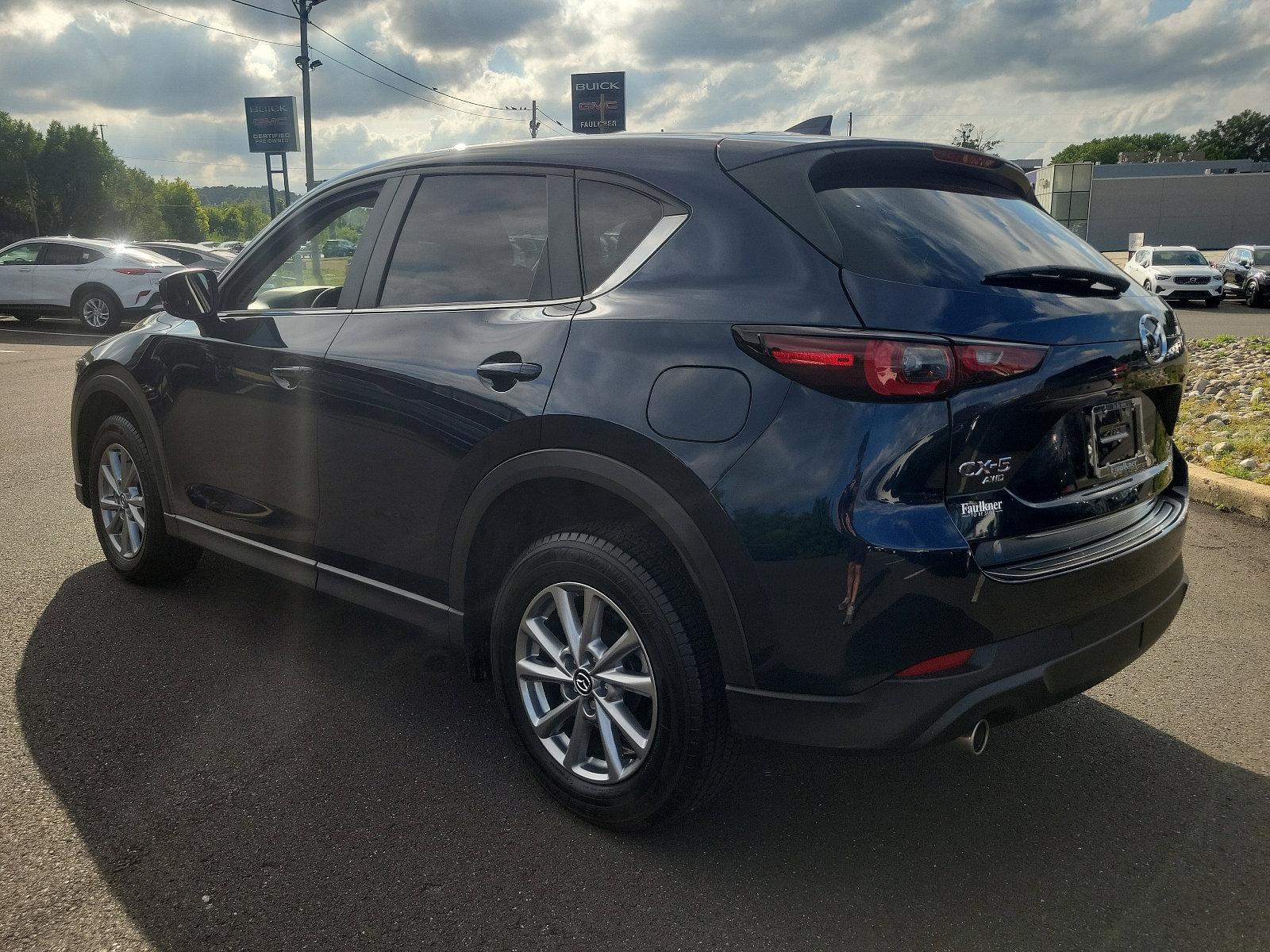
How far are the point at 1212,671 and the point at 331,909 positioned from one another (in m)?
3.17

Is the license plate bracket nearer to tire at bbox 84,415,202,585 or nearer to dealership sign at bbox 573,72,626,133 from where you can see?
tire at bbox 84,415,202,585

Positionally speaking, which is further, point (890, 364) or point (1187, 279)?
point (1187, 279)

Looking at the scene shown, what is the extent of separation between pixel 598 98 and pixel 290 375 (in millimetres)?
61315

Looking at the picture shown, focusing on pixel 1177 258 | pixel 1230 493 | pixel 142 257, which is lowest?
pixel 1230 493

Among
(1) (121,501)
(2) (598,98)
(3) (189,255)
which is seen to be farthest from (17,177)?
(1) (121,501)

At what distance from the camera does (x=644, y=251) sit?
274 centimetres

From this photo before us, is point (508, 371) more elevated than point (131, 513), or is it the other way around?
point (508, 371)

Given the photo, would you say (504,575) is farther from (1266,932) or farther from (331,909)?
(1266,932)

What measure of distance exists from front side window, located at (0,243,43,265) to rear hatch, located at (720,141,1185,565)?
19.4 m

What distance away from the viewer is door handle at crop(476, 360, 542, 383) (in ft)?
9.16

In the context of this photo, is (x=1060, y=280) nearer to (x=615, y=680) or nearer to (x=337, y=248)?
(x=615, y=680)

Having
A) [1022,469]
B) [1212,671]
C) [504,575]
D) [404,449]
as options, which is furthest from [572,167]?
[1212,671]

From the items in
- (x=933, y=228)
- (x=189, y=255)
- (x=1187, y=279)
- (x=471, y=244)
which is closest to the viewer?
(x=933, y=228)

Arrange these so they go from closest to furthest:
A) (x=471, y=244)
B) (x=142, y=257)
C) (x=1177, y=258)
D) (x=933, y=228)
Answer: (x=933, y=228)
(x=471, y=244)
(x=142, y=257)
(x=1177, y=258)
